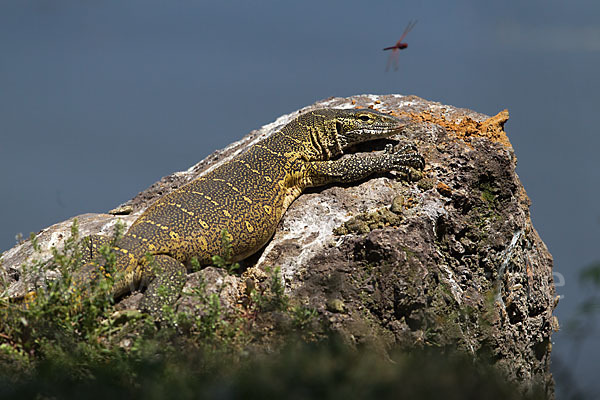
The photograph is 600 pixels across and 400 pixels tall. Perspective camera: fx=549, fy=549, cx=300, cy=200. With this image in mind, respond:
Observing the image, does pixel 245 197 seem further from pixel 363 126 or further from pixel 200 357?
pixel 200 357

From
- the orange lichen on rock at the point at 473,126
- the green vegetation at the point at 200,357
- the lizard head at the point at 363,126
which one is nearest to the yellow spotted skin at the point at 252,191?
the lizard head at the point at 363,126

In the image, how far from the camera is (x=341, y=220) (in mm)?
8234

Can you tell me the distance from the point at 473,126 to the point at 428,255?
3.18 m

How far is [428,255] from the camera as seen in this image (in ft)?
24.8

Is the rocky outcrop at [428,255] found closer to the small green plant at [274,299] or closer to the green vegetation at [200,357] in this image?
the small green plant at [274,299]

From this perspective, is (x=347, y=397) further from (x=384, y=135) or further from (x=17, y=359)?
(x=384, y=135)

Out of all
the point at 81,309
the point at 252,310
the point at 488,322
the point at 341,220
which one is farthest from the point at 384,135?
the point at 81,309

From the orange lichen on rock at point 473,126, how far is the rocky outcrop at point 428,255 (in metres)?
0.02

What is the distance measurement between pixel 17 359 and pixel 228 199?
3.49 meters

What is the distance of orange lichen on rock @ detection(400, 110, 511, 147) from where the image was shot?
9469mm

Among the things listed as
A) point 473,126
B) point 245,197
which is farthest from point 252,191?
point 473,126

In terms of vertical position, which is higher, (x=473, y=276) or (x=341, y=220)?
(x=341, y=220)

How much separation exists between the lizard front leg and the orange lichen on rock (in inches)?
41.8

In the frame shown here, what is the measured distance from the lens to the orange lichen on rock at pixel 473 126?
9469 millimetres
